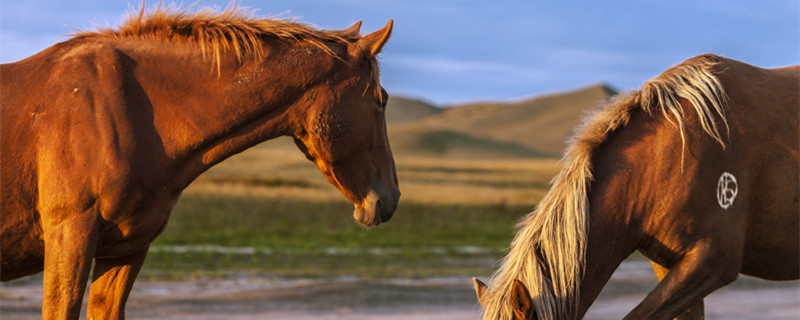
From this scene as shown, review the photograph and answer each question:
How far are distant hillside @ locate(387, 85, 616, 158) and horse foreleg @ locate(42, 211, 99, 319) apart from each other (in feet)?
228

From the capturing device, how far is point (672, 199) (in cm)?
403

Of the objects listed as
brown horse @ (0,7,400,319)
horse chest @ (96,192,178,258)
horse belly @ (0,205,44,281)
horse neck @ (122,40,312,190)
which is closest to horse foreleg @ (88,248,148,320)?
brown horse @ (0,7,400,319)

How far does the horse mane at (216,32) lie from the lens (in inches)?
158

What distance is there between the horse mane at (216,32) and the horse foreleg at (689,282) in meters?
1.95

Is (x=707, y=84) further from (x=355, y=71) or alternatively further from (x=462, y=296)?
(x=462, y=296)

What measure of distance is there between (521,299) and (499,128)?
377 ft

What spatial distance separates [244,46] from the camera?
404 cm

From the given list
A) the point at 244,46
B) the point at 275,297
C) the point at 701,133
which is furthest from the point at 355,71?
the point at 275,297

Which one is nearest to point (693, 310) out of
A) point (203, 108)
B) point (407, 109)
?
point (203, 108)

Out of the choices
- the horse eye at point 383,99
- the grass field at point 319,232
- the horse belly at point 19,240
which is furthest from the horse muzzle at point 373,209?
the grass field at point 319,232

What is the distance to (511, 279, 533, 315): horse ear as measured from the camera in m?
3.62

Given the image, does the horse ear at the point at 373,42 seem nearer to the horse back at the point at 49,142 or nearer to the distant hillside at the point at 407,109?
the horse back at the point at 49,142

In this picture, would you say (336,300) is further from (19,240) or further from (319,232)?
(319,232)

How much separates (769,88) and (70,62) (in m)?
3.54
